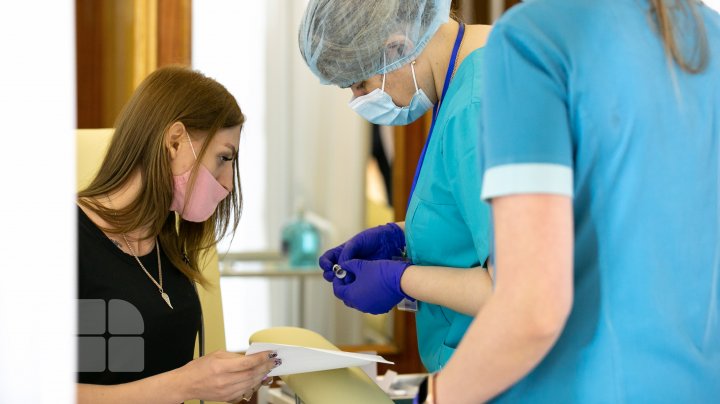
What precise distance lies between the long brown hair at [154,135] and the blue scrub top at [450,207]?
45 cm

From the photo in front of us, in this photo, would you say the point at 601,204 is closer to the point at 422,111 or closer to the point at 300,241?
the point at 422,111

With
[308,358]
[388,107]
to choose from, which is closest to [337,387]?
[308,358]

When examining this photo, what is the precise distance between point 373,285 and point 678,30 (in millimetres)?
713

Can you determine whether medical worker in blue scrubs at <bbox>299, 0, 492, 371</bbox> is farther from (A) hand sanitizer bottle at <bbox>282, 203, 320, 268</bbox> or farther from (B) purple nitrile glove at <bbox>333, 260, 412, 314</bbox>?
(A) hand sanitizer bottle at <bbox>282, 203, 320, 268</bbox>

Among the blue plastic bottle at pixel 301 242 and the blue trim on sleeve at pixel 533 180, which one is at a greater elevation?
the blue trim on sleeve at pixel 533 180

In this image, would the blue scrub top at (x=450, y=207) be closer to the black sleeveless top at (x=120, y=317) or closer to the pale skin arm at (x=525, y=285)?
the pale skin arm at (x=525, y=285)

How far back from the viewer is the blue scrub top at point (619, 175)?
851 mm

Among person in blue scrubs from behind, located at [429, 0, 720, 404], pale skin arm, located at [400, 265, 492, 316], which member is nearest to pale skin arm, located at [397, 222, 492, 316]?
pale skin arm, located at [400, 265, 492, 316]

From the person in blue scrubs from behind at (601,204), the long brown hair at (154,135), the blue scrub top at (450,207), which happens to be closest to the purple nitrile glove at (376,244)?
the blue scrub top at (450,207)

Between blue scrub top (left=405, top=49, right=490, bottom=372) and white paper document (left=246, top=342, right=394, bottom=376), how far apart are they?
121mm

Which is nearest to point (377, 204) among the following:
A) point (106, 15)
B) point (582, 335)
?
point (106, 15)
